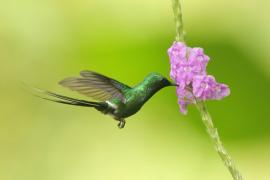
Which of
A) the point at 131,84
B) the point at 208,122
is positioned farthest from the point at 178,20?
the point at 131,84

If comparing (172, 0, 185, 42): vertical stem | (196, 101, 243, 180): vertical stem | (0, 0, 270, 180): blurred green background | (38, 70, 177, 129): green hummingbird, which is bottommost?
(196, 101, 243, 180): vertical stem

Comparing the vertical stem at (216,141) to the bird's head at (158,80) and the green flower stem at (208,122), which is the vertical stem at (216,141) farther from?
the bird's head at (158,80)

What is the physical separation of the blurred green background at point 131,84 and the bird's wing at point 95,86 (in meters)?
2.77

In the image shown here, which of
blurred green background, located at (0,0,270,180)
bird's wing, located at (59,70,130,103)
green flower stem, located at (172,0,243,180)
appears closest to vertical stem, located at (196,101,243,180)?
green flower stem, located at (172,0,243,180)

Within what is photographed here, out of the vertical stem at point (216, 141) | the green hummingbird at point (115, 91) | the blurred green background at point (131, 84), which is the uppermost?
the blurred green background at point (131, 84)

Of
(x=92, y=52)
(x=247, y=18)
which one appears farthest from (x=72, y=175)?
(x=247, y=18)

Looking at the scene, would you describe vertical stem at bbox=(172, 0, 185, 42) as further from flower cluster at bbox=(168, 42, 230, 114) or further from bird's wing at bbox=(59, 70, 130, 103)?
bird's wing at bbox=(59, 70, 130, 103)

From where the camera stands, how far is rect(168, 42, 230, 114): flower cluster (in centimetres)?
186

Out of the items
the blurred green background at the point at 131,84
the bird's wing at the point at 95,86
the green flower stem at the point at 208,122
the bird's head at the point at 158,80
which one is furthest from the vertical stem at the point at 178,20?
the blurred green background at the point at 131,84

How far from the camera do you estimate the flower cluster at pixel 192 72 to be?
1861 millimetres

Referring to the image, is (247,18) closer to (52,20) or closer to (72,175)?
(52,20)

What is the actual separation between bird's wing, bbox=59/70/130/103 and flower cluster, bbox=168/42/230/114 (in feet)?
0.70

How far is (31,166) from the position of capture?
4.90 meters

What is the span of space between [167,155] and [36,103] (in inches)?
46.7
